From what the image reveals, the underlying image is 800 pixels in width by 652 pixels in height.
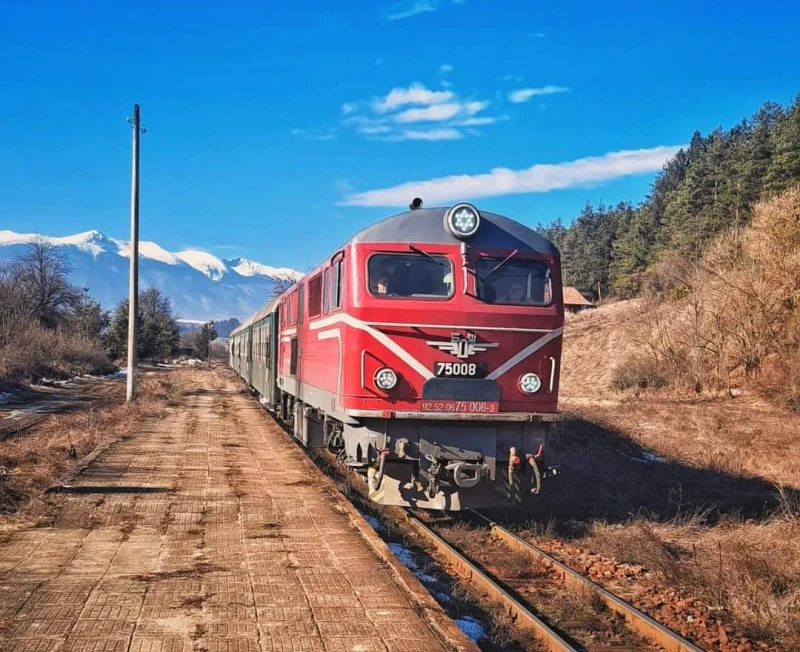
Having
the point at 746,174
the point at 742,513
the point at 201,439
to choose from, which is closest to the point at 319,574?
the point at 742,513

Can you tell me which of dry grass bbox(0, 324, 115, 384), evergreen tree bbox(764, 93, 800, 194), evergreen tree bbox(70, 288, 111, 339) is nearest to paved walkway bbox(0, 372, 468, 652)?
dry grass bbox(0, 324, 115, 384)

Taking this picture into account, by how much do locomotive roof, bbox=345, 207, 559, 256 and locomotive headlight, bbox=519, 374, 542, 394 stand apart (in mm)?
1652

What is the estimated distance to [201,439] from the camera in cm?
1717

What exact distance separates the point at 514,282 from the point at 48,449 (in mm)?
9471

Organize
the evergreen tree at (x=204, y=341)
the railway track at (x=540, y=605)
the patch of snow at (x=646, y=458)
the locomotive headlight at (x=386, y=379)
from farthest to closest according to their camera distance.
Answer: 1. the evergreen tree at (x=204, y=341)
2. the patch of snow at (x=646, y=458)
3. the locomotive headlight at (x=386, y=379)
4. the railway track at (x=540, y=605)

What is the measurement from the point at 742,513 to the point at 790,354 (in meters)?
13.7

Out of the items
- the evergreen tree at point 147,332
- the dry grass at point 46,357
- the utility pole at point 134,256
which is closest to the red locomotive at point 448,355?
the utility pole at point 134,256

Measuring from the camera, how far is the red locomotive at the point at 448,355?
31.5 feet

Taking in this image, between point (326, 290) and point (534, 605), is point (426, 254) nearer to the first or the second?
point (326, 290)

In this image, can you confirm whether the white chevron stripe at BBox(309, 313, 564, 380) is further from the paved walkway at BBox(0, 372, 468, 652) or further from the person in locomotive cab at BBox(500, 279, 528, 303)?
the paved walkway at BBox(0, 372, 468, 652)

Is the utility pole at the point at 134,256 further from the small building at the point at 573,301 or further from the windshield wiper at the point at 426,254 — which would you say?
the small building at the point at 573,301

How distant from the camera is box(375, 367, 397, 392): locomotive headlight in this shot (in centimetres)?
954

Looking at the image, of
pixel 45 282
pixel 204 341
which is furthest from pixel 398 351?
pixel 204 341

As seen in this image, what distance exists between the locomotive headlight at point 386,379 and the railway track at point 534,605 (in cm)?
201
